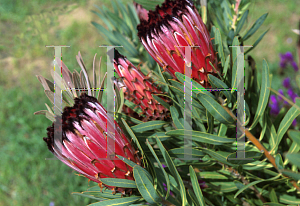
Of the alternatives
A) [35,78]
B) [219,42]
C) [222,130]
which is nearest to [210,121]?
[222,130]

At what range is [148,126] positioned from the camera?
0.48 meters

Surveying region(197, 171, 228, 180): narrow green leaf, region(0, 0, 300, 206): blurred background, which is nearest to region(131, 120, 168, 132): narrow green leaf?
region(197, 171, 228, 180): narrow green leaf

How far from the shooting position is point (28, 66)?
7.77 feet

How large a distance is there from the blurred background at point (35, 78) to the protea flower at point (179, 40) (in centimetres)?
102

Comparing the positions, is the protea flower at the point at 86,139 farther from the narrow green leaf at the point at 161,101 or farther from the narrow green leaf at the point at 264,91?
the narrow green leaf at the point at 264,91

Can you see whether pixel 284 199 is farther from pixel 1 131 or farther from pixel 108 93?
pixel 1 131

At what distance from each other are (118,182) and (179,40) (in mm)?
240

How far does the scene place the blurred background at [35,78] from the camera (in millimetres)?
1670

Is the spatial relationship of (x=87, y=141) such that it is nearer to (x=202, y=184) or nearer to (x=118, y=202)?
(x=118, y=202)

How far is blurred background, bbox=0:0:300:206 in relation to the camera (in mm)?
1670

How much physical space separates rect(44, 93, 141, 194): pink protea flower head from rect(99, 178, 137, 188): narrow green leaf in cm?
2

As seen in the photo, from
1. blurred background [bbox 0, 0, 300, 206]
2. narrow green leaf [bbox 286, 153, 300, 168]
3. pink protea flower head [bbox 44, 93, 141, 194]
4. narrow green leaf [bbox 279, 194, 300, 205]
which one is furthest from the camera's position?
blurred background [bbox 0, 0, 300, 206]

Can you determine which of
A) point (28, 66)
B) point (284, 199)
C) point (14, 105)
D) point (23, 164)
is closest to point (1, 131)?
point (14, 105)

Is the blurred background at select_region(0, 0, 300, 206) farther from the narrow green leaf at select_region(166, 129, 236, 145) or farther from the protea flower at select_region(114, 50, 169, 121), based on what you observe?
the narrow green leaf at select_region(166, 129, 236, 145)
